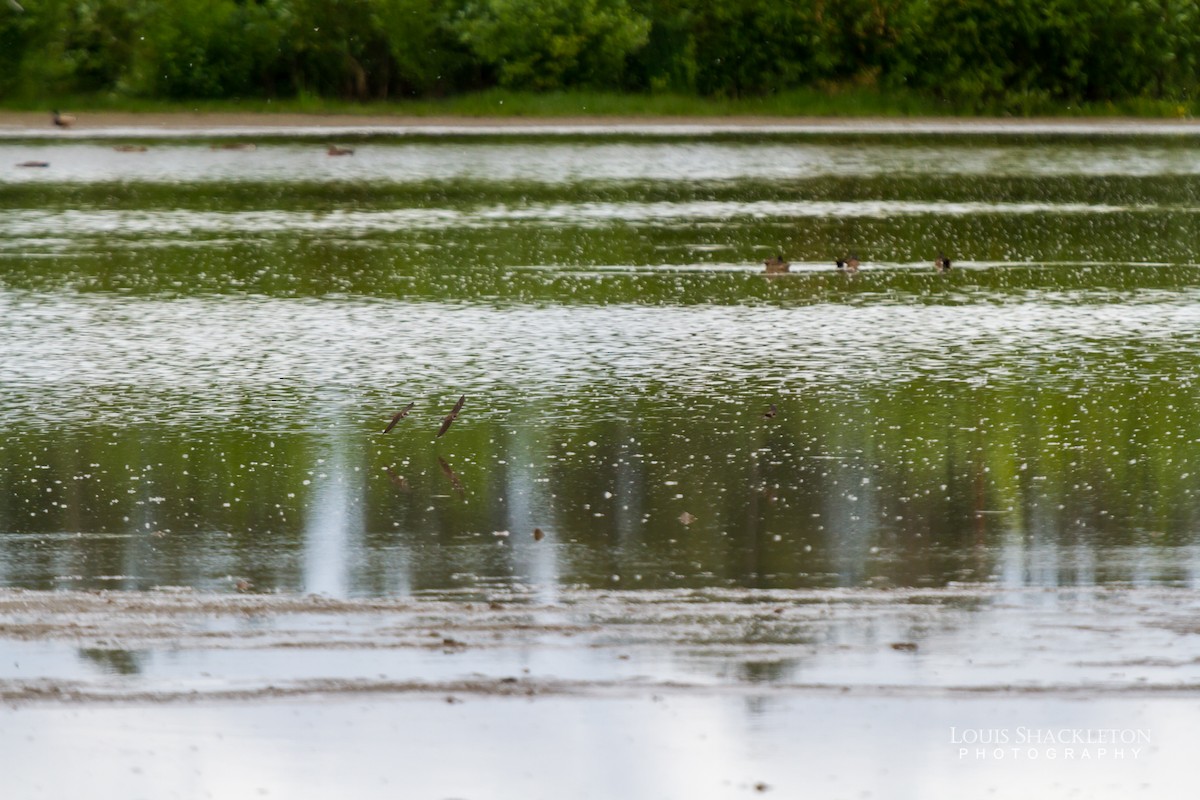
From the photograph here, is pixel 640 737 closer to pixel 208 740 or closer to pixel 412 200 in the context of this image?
pixel 208 740

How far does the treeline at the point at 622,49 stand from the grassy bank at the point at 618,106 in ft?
2.26

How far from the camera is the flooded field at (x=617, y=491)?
6.13 metres

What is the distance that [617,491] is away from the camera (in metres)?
9.53

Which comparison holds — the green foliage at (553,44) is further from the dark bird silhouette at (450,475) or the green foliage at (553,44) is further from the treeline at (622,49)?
the dark bird silhouette at (450,475)

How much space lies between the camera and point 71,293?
1725cm

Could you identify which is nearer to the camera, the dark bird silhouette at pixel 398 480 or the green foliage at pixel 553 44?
the dark bird silhouette at pixel 398 480

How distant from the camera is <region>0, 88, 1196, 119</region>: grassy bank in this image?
162 ft

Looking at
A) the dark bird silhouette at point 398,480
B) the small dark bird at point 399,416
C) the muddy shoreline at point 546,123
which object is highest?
the muddy shoreline at point 546,123

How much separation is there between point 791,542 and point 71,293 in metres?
10.6

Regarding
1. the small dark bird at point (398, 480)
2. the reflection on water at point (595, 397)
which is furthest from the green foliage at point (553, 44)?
the small dark bird at point (398, 480)

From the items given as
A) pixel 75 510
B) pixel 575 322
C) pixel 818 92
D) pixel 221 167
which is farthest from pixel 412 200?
pixel 818 92

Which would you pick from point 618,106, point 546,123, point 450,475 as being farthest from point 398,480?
point 618,106

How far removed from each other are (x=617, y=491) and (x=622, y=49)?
4653 cm

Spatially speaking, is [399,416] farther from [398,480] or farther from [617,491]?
[617,491]
